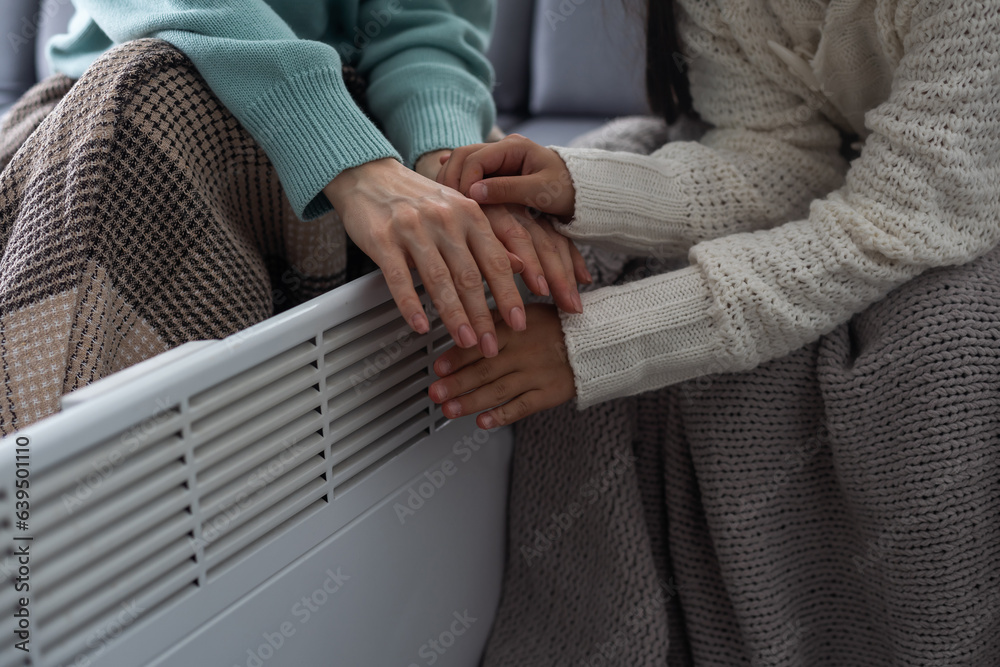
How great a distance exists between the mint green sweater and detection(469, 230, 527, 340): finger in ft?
0.41

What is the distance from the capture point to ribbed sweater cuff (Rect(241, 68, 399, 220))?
596mm

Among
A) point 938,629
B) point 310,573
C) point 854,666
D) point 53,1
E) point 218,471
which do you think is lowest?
point 53,1

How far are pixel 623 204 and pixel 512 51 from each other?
101 centimetres

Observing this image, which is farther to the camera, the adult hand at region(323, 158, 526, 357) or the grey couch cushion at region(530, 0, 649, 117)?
the grey couch cushion at region(530, 0, 649, 117)

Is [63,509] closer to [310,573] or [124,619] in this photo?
[124,619]

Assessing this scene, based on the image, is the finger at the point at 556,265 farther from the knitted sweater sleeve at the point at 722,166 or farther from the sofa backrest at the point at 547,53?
the sofa backrest at the point at 547,53

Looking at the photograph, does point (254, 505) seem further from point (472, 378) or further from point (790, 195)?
point (790, 195)

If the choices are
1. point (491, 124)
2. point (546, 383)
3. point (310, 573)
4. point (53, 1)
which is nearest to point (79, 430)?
point (310, 573)

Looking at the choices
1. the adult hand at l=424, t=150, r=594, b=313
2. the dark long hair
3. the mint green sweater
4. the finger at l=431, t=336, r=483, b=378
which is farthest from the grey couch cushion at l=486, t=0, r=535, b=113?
the finger at l=431, t=336, r=483, b=378

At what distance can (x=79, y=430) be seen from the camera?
0.37 m

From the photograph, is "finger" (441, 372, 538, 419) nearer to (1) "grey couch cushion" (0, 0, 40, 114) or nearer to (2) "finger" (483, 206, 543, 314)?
(2) "finger" (483, 206, 543, 314)

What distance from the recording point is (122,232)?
0.52 m

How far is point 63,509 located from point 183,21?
422 millimetres

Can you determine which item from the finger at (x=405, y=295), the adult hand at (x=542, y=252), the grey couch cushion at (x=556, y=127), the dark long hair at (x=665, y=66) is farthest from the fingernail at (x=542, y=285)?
the grey couch cushion at (x=556, y=127)
